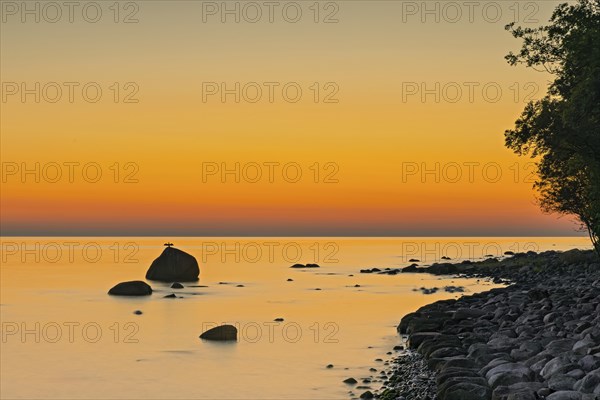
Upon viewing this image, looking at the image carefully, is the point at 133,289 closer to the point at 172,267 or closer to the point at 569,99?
the point at 172,267

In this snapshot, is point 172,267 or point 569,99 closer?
point 569,99

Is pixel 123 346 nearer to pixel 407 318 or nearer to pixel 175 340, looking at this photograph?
pixel 175 340

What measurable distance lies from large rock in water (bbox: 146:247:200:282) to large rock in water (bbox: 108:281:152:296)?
18.5 feet

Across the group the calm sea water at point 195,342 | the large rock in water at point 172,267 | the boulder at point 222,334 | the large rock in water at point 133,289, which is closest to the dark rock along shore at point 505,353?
the calm sea water at point 195,342

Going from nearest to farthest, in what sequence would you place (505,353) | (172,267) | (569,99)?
(505,353) → (569,99) → (172,267)

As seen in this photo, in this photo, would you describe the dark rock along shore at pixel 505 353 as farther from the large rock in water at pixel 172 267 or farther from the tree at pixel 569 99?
the large rock in water at pixel 172 267

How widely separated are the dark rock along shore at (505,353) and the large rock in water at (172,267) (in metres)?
33.7

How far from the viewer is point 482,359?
18.6 meters

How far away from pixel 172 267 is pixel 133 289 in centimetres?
966

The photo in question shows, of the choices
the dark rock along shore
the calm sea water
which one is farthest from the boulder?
the dark rock along shore

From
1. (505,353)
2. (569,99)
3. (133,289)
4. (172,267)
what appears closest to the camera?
(505,353)

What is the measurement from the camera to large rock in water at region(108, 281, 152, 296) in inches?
2096

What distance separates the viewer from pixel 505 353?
61.6 ft

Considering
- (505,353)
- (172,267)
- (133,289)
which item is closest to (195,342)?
(505,353)
